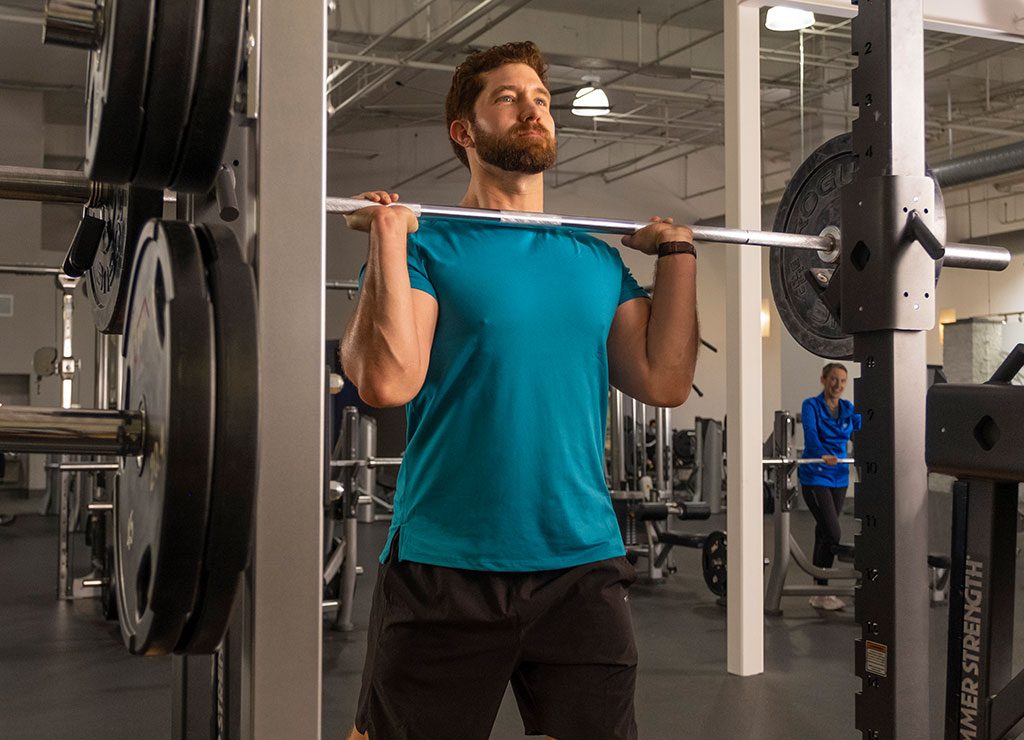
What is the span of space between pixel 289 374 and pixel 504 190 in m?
0.91

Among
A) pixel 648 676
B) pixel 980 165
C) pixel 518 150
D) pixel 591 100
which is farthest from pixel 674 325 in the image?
pixel 980 165

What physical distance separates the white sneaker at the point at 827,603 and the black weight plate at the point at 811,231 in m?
3.84

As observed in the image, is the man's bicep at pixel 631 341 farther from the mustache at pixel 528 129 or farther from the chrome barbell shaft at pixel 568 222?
the mustache at pixel 528 129

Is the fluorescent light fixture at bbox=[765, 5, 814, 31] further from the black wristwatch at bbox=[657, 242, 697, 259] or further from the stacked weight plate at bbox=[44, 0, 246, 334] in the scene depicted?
the stacked weight plate at bbox=[44, 0, 246, 334]

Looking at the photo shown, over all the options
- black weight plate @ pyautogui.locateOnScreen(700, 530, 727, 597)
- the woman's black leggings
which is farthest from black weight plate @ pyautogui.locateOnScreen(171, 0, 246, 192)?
the woman's black leggings

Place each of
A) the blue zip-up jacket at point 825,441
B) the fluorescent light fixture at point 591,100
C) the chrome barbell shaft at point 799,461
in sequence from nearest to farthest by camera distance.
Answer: the chrome barbell shaft at point 799,461 → the blue zip-up jacket at point 825,441 → the fluorescent light fixture at point 591,100

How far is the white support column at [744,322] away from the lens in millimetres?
3879

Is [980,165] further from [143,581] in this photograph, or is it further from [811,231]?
[143,581]

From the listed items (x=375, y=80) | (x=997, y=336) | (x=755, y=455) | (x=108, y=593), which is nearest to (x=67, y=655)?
(x=108, y=593)

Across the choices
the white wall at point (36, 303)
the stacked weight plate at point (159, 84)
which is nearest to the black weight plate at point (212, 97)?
the stacked weight plate at point (159, 84)

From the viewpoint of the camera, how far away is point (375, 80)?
910 cm

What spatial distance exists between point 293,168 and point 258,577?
0.37 metres

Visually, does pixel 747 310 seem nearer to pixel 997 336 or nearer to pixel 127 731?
pixel 127 731

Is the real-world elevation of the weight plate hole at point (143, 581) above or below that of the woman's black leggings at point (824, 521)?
above
